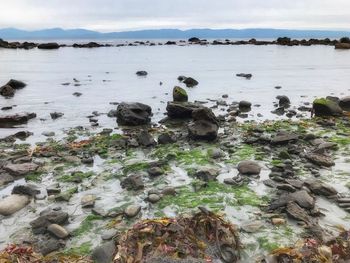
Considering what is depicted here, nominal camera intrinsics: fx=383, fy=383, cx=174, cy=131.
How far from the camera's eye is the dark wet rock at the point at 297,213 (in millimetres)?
7781

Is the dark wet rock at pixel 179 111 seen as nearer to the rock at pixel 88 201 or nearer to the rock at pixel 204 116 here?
the rock at pixel 204 116

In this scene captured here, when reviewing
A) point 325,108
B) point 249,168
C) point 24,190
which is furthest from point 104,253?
point 325,108

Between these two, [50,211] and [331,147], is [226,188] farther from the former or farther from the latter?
[331,147]

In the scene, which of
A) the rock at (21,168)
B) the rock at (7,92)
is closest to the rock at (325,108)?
the rock at (21,168)

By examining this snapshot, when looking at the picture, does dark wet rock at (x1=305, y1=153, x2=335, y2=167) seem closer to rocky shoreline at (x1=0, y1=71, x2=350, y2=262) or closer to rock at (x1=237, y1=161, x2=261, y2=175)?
rocky shoreline at (x1=0, y1=71, x2=350, y2=262)

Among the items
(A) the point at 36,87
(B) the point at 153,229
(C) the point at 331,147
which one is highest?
(B) the point at 153,229

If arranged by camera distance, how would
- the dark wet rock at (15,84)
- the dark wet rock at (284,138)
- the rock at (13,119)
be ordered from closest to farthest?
1. the dark wet rock at (284,138)
2. the rock at (13,119)
3. the dark wet rock at (15,84)

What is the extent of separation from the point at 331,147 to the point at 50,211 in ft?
30.1

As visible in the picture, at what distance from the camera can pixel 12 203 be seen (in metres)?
8.55

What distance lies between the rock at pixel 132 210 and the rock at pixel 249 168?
11.6 feet

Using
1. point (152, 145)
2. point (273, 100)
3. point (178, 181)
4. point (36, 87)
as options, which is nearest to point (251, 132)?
point (152, 145)

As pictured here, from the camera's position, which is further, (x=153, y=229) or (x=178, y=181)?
(x=178, y=181)

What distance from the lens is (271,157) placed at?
11953 millimetres

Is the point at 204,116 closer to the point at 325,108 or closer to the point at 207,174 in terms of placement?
the point at 207,174
